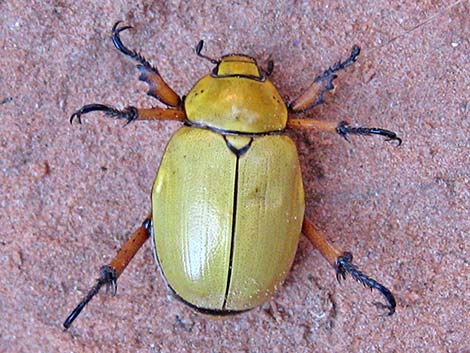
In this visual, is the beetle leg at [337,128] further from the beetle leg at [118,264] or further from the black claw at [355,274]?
the beetle leg at [118,264]

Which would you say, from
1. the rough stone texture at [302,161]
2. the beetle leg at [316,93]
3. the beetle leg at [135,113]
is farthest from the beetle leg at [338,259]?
the beetle leg at [135,113]

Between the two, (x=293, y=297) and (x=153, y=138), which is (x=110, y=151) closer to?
(x=153, y=138)

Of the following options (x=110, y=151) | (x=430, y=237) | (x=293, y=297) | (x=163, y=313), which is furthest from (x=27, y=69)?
(x=430, y=237)

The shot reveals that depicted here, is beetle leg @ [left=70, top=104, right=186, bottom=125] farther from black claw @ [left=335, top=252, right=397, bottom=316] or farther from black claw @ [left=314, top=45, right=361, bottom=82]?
black claw @ [left=335, top=252, right=397, bottom=316]

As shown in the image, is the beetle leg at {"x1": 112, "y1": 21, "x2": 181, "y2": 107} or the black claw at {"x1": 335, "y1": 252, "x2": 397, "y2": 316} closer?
the beetle leg at {"x1": 112, "y1": 21, "x2": 181, "y2": 107}

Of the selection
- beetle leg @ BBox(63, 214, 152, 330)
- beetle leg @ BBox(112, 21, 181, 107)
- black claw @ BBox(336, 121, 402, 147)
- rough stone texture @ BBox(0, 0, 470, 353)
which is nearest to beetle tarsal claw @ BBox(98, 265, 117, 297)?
beetle leg @ BBox(63, 214, 152, 330)

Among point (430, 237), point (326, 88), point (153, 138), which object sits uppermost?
point (326, 88)

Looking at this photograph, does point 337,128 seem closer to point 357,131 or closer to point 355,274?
point 357,131
